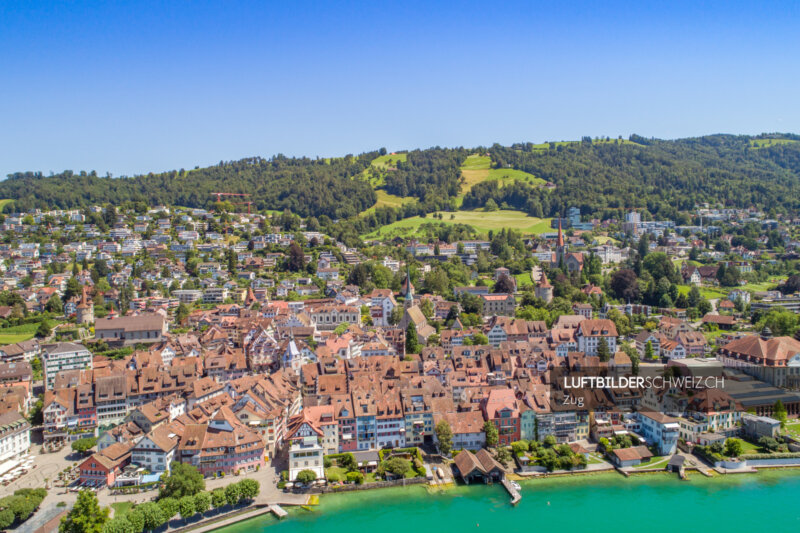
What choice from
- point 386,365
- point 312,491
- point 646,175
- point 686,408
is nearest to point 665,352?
point 686,408

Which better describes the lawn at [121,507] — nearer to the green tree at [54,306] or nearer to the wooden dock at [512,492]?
the wooden dock at [512,492]

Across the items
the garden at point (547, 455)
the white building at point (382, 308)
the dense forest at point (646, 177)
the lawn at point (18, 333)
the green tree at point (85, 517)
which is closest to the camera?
the green tree at point (85, 517)

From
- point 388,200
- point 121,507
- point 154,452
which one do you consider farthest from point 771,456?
point 388,200

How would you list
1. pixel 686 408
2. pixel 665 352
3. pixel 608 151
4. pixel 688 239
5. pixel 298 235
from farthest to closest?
pixel 608 151, pixel 688 239, pixel 298 235, pixel 665 352, pixel 686 408

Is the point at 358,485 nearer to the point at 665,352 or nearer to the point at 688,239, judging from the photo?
the point at 665,352

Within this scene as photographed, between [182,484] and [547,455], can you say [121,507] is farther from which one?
[547,455]

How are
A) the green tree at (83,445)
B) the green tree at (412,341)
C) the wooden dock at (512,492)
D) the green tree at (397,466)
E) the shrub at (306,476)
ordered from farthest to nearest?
the green tree at (412,341)
the green tree at (83,445)
the green tree at (397,466)
the shrub at (306,476)
the wooden dock at (512,492)

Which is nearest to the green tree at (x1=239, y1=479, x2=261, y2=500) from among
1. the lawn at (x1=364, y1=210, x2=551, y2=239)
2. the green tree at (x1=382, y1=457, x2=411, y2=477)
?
the green tree at (x1=382, y1=457, x2=411, y2=477)

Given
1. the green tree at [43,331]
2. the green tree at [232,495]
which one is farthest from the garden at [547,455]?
the green tree at [43,331]
